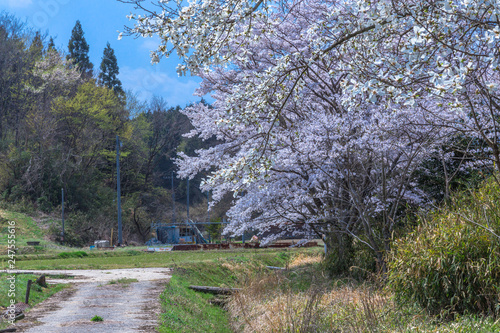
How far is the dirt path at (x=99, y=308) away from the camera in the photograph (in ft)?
26.8

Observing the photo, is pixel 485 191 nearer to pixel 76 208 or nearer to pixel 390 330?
pixel 390 330

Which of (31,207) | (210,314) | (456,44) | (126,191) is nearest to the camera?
(456,44)

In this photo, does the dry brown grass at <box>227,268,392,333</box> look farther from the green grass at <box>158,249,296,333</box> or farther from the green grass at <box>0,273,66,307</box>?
the green grass at <box>0,273,66,307</box>

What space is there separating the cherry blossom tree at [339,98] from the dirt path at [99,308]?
9.66 ft

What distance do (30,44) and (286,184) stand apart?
45.6m

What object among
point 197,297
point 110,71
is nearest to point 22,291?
point 197,297

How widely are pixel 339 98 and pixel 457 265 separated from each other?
631 cm

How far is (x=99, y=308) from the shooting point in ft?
32.3

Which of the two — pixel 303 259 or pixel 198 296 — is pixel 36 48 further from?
pixel 198 296

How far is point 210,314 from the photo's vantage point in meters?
12.4

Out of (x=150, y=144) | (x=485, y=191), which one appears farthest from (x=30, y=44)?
(x=485, y=191)

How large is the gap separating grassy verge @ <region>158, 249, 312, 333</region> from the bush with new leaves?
13.9ft

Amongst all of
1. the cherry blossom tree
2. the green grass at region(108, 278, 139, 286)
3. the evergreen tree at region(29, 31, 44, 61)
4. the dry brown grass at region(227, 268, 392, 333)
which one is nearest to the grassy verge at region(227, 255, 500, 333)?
the dry brown grass at region(227, 268, 392, 333)

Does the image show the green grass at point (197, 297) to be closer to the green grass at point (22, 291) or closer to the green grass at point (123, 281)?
the green grass at point (123, 281)
